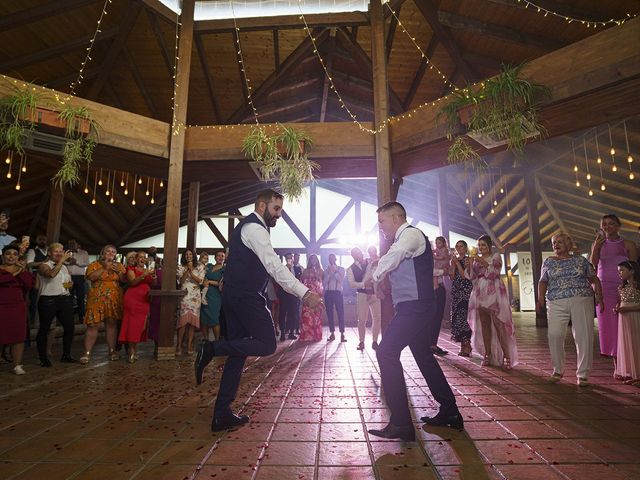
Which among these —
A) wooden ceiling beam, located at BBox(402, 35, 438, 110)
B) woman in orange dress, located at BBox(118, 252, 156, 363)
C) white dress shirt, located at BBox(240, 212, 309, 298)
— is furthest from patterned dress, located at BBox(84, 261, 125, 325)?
wooden ceiling beam, located at BBox(402, 35, 438, 110)

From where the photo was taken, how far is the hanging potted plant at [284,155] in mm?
5406

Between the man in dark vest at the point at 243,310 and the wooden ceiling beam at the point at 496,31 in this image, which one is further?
the wooden ceiling beam at the point at 496,31

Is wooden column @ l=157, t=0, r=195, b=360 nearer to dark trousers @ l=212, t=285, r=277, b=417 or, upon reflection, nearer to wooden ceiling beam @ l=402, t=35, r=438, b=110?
dark trousers @ l=212, t=285, r=277, b=417

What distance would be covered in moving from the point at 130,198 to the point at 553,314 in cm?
1328

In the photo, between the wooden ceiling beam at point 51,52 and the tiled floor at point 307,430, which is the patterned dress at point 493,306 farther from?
the wooden ceiling beam at point 51,52

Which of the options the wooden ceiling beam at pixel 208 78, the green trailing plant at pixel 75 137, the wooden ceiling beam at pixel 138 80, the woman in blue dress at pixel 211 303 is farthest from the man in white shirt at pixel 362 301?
the wooden ceiling beam at pixel 138 80

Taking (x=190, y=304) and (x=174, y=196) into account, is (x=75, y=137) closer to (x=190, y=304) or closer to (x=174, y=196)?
(x=174, y=196)

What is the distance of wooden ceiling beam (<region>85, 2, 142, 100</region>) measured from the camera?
21.6 ft

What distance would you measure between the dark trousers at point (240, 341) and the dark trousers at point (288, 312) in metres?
4.89

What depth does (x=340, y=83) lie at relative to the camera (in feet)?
34.2

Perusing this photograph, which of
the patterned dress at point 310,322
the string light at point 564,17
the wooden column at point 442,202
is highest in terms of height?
the string light at point 564,17

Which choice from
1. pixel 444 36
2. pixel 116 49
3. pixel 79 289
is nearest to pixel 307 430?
pixel 79 289

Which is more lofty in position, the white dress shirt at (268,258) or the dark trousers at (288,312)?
the white dress shirt at (268,258)

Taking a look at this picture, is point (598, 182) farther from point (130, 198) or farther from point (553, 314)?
point (130, 198)
